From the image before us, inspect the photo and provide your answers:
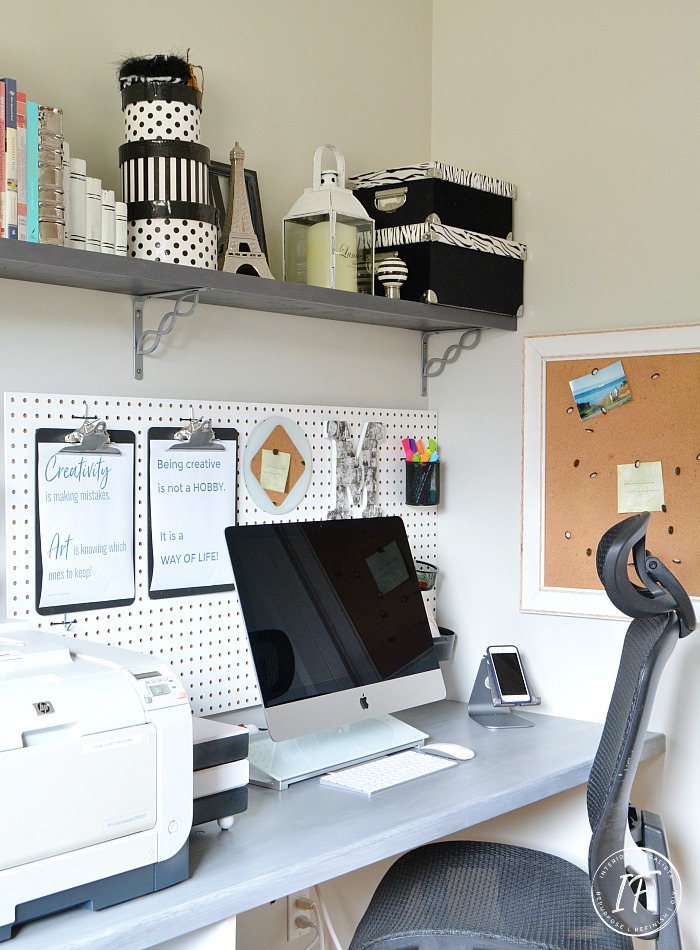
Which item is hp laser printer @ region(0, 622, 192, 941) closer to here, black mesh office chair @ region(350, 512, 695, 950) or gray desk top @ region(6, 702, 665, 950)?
gray desk top @ region(6, 702, 665, 950)

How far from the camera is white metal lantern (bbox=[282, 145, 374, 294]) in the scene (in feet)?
6.87

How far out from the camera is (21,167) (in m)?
1.54

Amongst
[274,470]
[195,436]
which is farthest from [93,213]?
[274,470]

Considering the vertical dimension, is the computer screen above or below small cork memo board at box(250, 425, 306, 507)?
below

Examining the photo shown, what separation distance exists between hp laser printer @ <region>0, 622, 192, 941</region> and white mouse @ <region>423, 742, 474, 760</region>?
2.42ft

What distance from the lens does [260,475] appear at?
2.16m

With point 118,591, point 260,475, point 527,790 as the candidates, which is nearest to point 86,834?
point 118,591

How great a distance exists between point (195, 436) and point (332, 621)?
18.2 inches

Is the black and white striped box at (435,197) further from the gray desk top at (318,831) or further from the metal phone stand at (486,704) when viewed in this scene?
the gray desk top at (318,831)

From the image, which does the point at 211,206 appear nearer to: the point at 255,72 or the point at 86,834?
the point at 255,72

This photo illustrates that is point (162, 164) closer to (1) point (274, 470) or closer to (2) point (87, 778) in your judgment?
(1) point (274, 470)

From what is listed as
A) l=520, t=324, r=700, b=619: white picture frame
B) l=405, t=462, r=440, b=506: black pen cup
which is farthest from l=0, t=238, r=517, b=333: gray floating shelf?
l=405, t=462, r=440, b=506: black pen cup

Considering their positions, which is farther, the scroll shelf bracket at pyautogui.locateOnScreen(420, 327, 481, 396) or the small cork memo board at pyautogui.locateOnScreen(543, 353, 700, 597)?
the scroll shelf bracket at pyautogui.locateOnScreen(420, 327, 481, 396)

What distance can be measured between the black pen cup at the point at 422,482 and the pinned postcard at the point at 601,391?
1.29 feet
